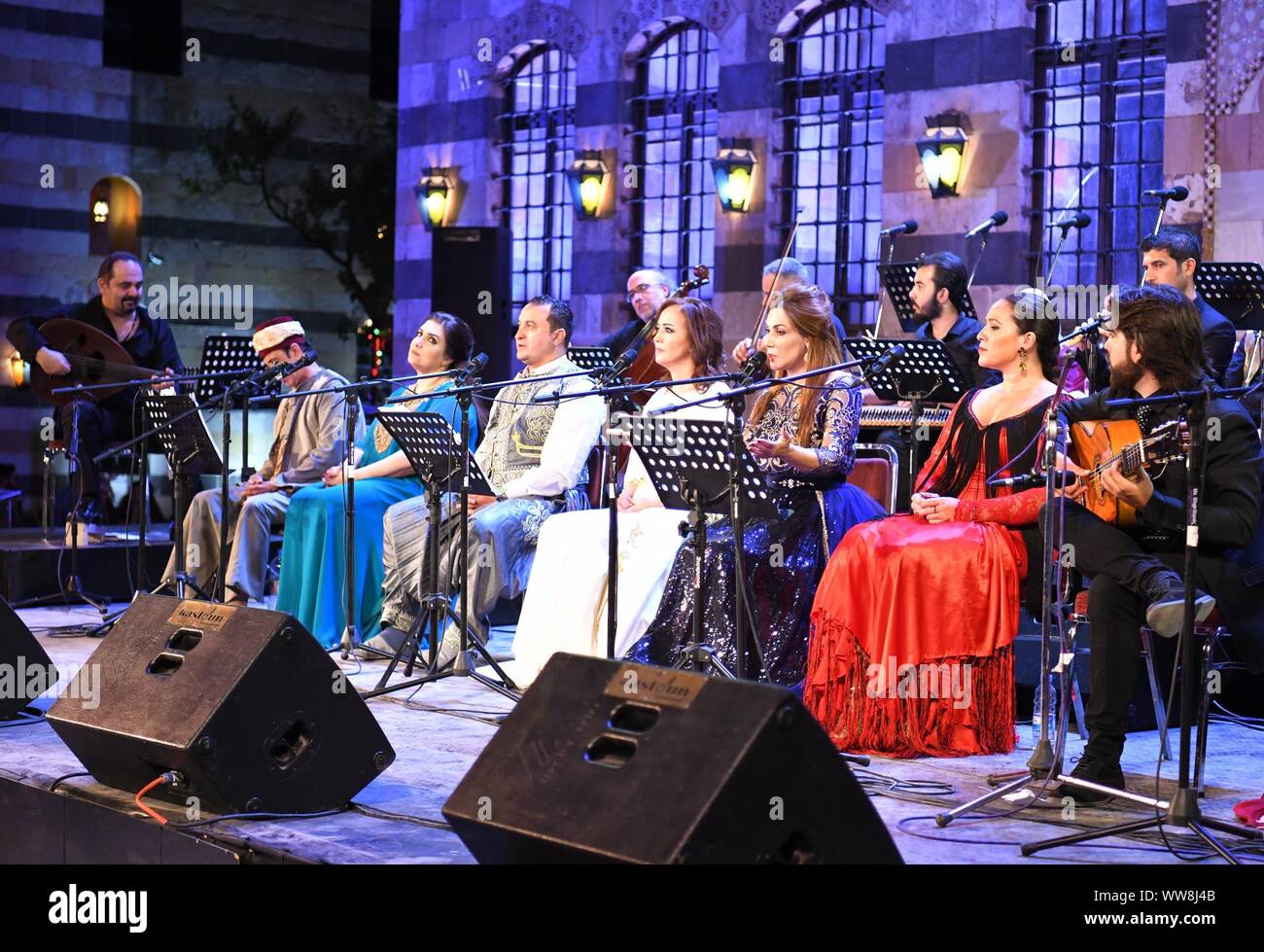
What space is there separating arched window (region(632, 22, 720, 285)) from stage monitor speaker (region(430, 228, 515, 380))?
1.23 m

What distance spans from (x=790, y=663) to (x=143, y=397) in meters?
3.72

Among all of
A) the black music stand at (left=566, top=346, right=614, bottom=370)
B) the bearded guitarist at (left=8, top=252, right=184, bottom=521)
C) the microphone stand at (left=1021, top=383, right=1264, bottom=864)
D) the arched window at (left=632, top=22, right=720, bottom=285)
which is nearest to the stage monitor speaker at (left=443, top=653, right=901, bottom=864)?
the microphone stand at (left=1021, top=383, right=1264, bottom=864)

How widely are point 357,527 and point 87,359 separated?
11.1 ft

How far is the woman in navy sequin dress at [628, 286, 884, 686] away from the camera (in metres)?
5.98

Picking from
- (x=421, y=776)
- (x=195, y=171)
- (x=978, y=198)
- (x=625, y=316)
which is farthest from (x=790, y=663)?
(x=195, y=171)

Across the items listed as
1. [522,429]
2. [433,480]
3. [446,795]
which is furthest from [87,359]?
[446,795]

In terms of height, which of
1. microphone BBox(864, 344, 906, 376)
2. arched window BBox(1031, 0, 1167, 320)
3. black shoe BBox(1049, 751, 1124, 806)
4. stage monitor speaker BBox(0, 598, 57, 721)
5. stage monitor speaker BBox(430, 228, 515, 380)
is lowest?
black shoe BBox(1049, 751, 1124, 806)

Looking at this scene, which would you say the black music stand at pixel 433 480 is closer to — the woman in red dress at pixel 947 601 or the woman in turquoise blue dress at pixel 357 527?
the woman in turquoise blue dress at pixel 357 527

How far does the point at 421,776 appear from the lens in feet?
16.3

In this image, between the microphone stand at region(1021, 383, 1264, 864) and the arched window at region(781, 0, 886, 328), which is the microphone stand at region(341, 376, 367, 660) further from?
the arched window at region(781, 0, 886, 328)

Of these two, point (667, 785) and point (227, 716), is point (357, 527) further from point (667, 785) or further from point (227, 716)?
point (667, 785)

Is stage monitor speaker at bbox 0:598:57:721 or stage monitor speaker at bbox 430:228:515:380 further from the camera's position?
stage monitor speaker at bbox 430:228:515:380

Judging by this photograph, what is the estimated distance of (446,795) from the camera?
4742 mm
